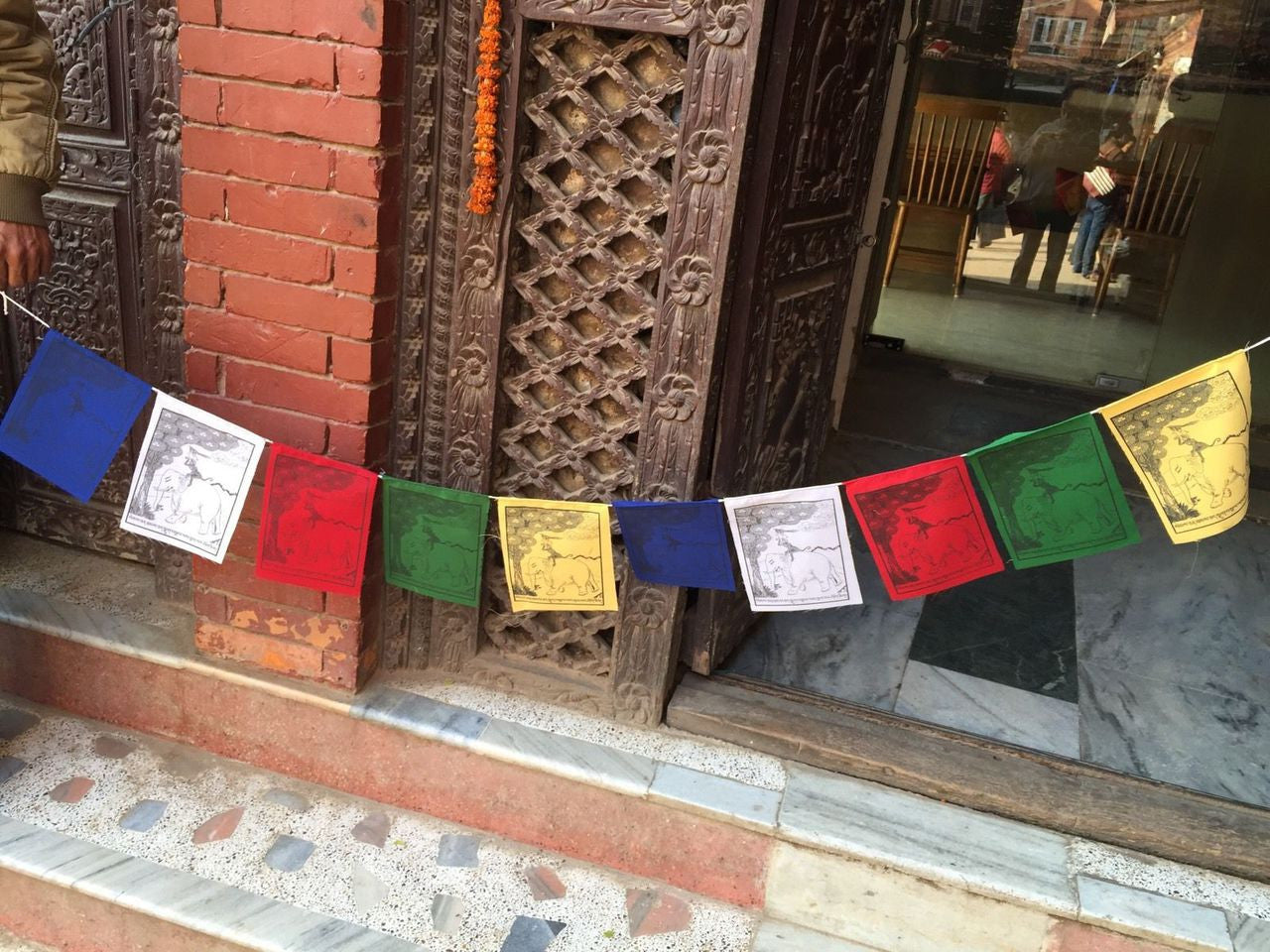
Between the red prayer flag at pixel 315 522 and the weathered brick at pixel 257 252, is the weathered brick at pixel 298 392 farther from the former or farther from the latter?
the weathered brick at pixel 257 252

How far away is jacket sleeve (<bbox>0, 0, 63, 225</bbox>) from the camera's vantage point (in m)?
2.24

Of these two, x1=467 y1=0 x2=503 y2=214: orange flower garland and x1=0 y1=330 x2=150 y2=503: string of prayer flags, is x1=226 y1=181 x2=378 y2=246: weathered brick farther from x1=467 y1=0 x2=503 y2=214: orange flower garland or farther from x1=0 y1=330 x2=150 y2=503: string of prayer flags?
x1=0 y1=330 x2=150 y2=503: string of prayer flags

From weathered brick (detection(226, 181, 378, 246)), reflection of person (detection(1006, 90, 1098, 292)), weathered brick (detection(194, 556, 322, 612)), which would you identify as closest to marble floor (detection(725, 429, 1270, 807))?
weathered brick (detection(194, 556, 322, 612))

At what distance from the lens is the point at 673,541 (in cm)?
244

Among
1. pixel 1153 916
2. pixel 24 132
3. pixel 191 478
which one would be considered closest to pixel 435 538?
pixel 191 478

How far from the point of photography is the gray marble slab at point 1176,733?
2795 mm

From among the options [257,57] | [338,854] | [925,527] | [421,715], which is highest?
[257,57]

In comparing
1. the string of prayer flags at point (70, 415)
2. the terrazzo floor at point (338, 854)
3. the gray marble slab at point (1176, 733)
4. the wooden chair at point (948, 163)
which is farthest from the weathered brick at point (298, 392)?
the wooden chair at point (948, 163)

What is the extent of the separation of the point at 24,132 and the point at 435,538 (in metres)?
1.27

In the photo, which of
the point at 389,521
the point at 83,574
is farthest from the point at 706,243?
the point at 83,574

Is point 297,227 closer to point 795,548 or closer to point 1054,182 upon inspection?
point 795,548

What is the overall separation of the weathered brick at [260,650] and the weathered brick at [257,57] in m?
1.42

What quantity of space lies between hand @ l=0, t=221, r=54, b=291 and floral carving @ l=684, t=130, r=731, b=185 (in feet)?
4.84

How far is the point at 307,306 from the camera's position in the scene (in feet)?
8.18
